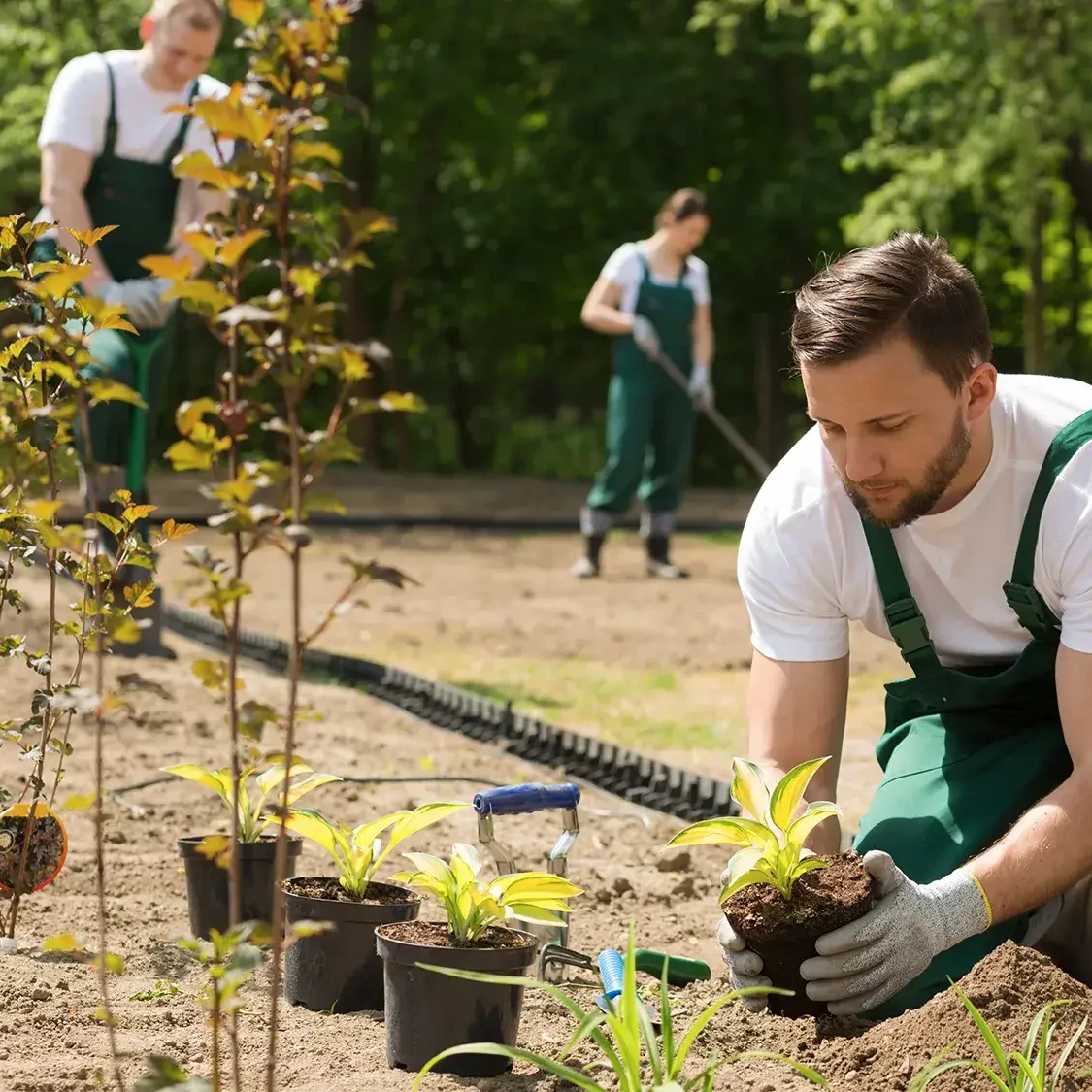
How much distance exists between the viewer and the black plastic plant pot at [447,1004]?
243 centimetres

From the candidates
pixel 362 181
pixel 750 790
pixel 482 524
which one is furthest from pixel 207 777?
pixel 362 181

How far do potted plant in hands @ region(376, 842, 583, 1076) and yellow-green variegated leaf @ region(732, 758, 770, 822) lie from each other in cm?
31

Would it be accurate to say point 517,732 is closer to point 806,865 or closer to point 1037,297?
point 806,865

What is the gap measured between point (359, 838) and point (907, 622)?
108cm

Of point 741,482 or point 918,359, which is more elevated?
point 918,359

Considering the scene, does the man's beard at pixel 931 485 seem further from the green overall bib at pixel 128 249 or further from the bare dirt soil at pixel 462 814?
the green overall bib at pixel 128 249

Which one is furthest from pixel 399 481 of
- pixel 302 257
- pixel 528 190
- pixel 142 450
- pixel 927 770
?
pixel 302 257

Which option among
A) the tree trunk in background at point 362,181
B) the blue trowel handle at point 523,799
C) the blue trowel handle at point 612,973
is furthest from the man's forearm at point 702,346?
the tree trunk in background at point 362,181

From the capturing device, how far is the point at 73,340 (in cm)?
203

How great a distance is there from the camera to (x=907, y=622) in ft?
9.80

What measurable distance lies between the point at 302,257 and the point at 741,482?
1973cm

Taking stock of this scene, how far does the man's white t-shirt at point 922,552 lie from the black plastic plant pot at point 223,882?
1.02m

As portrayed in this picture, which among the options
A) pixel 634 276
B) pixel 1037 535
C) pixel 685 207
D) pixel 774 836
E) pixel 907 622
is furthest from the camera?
pixel 634 276

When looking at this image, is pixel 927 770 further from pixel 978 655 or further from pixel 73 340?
pixel 73 340
